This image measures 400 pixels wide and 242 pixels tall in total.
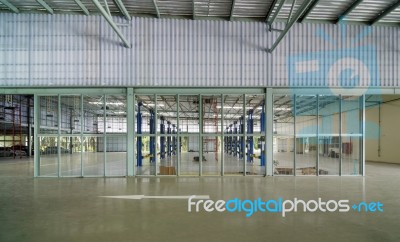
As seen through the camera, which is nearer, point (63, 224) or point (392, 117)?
point (63, 224)

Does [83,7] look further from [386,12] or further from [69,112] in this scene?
[69,112]

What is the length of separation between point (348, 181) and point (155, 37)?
11.7m

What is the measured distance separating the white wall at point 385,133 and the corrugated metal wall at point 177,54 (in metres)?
9.66

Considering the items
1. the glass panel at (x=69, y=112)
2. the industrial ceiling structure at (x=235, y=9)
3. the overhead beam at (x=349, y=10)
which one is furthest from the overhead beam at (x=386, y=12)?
the glass panel at (x=69, y=112)

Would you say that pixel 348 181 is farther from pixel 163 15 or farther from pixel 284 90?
pixel 163 15

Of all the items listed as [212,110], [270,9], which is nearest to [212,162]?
[270,9]

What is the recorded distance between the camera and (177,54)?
543 inches

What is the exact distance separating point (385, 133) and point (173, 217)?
22.6 meters

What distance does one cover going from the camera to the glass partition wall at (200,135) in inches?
550

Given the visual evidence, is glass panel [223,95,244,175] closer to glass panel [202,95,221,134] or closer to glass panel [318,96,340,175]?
glass panel [202,95,221,134]

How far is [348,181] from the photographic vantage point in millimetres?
12648

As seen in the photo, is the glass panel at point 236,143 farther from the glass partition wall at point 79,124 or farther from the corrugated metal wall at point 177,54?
the glass partition wall at point 79,124

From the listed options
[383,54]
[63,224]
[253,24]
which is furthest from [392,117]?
[63,224]

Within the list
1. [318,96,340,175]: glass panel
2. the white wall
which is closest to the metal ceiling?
the white wall
